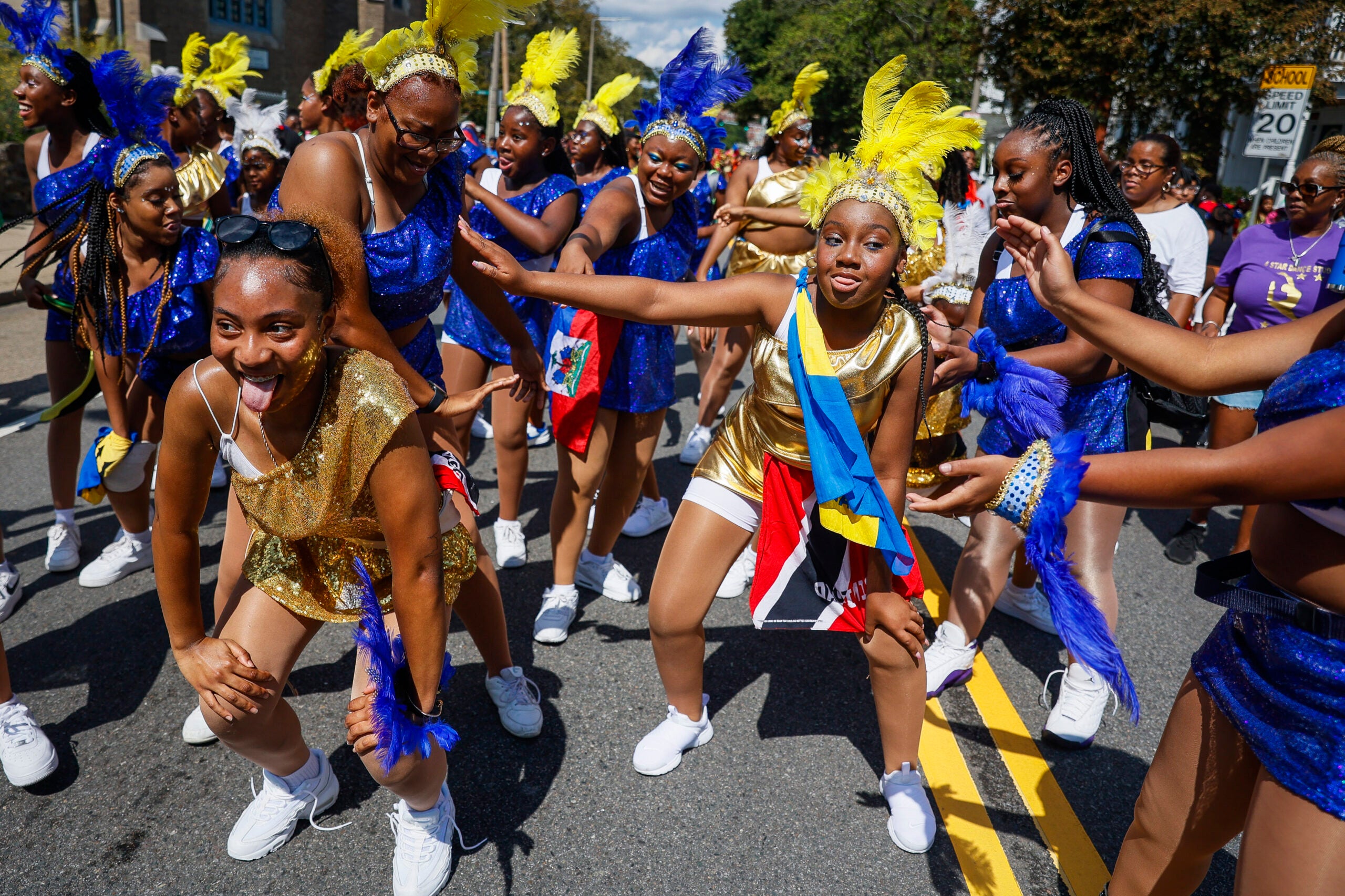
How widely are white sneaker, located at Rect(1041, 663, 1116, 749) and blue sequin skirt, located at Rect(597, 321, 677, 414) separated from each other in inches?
76.8

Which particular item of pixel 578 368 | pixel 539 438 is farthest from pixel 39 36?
pixel 539 438

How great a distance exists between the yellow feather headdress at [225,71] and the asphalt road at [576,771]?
385cm

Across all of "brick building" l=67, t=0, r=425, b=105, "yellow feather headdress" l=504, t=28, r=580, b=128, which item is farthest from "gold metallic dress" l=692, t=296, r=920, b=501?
"brick building" l=67, t=0, r=425, b=105

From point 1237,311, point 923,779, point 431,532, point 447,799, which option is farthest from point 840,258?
point 1237,311

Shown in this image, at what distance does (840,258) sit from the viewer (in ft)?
7.84

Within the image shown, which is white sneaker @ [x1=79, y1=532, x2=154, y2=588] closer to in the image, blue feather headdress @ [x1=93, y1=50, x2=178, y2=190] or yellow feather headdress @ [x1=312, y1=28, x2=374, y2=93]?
blue feather headdress @ [x1=93, y1=50, x2=178, y2=190]

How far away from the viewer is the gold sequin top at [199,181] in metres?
4.41

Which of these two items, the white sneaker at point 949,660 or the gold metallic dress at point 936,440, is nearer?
the gold metallic dress at point 936,440

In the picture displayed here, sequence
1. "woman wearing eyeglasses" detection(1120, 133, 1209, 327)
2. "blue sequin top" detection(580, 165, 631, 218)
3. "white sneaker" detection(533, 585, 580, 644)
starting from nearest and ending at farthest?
"white sneaker" detection(533, 585, 580, 644) < "blue sequin top" detection(580, 165, 631, 218) < "woman wearing eyeglasses" detection(1120, 133, 1209, 327)

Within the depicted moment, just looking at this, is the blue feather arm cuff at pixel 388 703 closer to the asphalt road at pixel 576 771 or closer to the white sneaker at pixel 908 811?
the asphalt road at pixel 576 771

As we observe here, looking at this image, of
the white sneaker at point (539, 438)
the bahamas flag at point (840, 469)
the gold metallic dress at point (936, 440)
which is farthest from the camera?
the white sneaker at point (539, 438)

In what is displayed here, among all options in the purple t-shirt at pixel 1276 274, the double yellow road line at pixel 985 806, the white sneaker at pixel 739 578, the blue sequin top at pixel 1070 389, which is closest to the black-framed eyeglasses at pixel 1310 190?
the purple t-shirt at pixel 1276 274

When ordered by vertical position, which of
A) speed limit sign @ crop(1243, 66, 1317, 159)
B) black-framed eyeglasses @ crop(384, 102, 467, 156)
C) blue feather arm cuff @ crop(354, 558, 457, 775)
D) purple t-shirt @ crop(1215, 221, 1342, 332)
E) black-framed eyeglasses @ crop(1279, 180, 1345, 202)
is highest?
speed limit sign @ crop(1243, 66, 1317, 159)

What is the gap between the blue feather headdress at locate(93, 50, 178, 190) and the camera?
3346 millimetres
